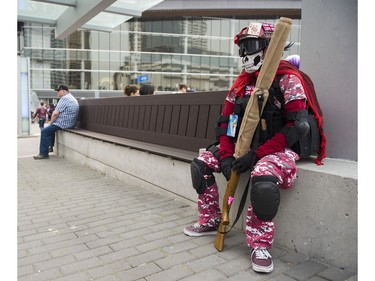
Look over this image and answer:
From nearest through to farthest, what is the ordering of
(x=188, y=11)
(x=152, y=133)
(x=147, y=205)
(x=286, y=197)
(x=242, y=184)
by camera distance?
(x=286, y=197)
(x=242, y=184)
(x=147, y=205)
(x=152, y=133)
(x=188, y=11)

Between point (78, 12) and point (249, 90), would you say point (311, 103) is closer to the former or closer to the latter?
point (249, 90)

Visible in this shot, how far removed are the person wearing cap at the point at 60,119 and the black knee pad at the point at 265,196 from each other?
745cm

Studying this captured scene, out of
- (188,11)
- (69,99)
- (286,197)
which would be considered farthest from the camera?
(188,11)

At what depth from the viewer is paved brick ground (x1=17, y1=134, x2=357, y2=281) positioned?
239 centimetres

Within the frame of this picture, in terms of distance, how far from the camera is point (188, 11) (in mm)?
34312

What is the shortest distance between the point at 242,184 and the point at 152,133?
3.01 metres

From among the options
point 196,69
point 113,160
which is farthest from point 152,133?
point 196,69

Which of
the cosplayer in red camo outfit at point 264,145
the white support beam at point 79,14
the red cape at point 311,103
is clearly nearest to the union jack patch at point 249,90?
the cosplayer in red camo outfit at point 264,145

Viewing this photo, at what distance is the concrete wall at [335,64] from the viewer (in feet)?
9.18

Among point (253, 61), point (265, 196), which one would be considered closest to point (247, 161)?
point (265, 196)

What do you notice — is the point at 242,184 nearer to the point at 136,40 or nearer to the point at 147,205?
the point at 147,205

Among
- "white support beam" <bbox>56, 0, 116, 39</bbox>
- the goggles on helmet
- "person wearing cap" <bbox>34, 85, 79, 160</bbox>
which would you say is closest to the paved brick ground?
the goggles on helmet

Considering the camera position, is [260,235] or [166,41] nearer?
[260,235]

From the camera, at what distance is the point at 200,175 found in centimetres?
289
